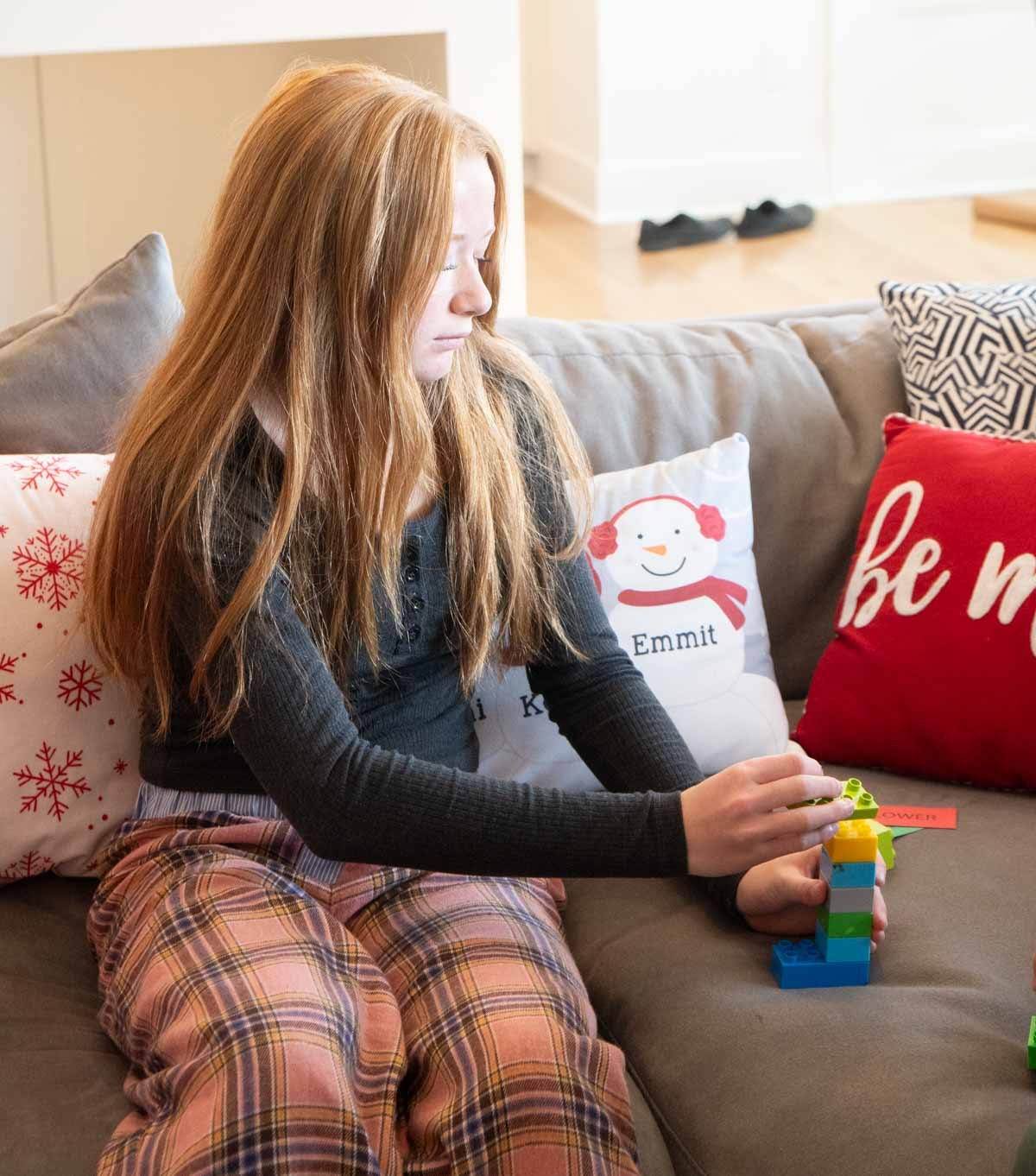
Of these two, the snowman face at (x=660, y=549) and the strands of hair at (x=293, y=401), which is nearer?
the strands of hair at (x=293, y=401)

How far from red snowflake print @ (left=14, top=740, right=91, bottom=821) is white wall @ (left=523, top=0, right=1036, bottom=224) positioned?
12.8 ft

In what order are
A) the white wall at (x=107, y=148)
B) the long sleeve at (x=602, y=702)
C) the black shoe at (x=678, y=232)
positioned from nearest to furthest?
the long sleeve at (x=602, y=702) < the white wall at (x=107, y=148) < the black shoe at (x=678, y=232)

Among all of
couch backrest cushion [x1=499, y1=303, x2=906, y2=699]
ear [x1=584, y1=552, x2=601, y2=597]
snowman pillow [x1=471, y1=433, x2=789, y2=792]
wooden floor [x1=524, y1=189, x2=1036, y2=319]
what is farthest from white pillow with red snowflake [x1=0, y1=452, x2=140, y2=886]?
wooden floor [x1=524, y1=189, x2=1036, y2=319]

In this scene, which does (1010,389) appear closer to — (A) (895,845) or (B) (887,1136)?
(A) (895,845)

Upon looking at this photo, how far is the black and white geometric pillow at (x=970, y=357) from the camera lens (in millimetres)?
1619

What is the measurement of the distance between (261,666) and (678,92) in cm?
411

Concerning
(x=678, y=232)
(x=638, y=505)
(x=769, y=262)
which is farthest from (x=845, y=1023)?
(x=678, y=232)

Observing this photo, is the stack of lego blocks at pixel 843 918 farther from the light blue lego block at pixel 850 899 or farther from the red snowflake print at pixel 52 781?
the red snowflake print at pixel 52 781

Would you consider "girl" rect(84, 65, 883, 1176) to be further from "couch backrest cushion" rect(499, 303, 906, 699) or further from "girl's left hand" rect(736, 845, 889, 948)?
"couch backrest cushion" rect(499, 303, 906, 699)

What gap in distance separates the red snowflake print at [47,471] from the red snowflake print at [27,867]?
0.32 meters

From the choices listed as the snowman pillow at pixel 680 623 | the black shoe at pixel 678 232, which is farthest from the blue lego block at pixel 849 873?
the black shoe at pixel 678 232

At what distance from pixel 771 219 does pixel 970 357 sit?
3104mm

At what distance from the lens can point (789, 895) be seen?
3.95ft

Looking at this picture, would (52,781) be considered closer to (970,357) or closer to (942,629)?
(942,629)
